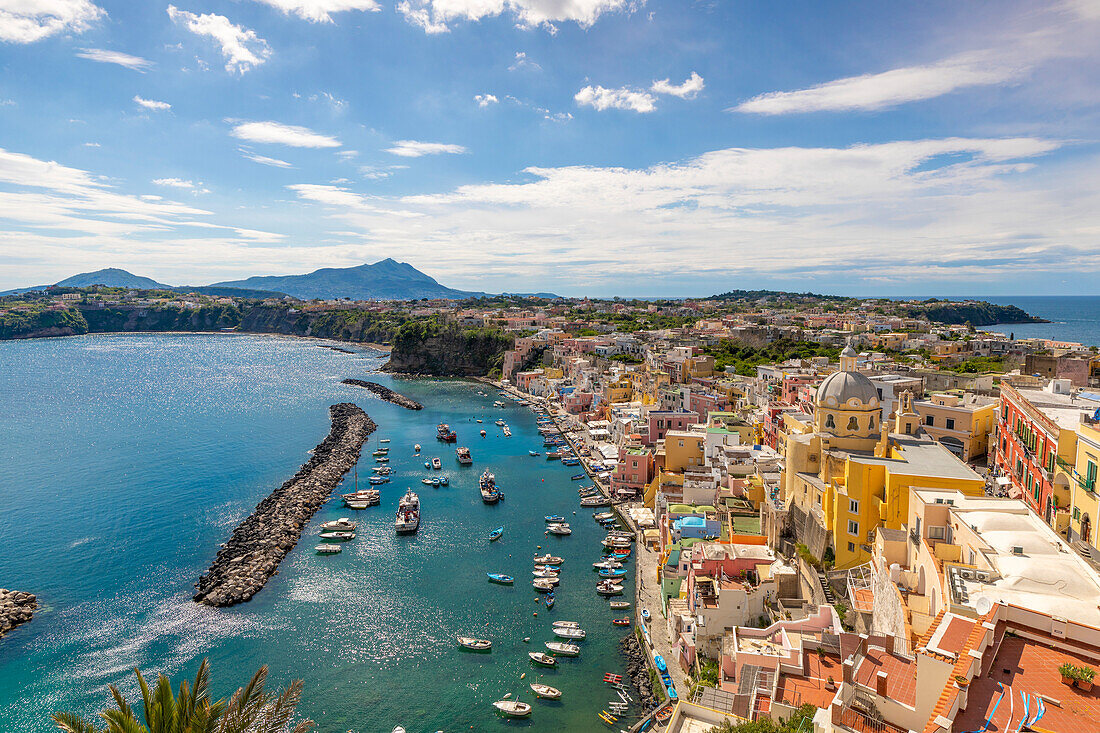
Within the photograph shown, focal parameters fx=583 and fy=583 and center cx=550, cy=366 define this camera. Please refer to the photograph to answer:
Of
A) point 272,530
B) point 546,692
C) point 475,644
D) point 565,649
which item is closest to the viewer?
point 546,692

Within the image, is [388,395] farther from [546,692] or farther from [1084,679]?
[1084,679]

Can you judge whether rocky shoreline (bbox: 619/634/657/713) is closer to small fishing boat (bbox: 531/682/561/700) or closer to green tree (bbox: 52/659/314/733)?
small fishing boat (bbox: 531/682/561/700)

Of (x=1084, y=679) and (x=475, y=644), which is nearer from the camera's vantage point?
(x=1084, y=679)

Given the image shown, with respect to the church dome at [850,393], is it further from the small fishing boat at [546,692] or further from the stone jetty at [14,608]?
the stone jetty at [14,608]

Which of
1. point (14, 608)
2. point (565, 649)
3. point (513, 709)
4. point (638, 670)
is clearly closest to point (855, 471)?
point (638, 670)

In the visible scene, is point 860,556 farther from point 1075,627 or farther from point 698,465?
point 698,465

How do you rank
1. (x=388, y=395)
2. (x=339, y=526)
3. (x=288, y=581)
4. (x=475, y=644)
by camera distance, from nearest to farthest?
(x=475, y=644) → (x=288, y=581) → (x=339, y=526) → (x=388, y=395)
